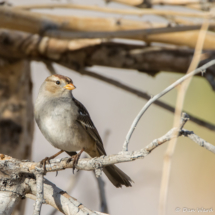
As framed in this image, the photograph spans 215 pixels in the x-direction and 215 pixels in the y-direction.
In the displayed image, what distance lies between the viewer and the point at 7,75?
13.0ft

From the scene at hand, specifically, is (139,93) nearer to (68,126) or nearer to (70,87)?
(70,87)

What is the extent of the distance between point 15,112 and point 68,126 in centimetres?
115

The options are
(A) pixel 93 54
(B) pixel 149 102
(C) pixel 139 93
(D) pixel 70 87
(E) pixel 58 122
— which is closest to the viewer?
(B) pixel 149 102

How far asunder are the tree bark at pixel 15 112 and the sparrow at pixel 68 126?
2.24 feet

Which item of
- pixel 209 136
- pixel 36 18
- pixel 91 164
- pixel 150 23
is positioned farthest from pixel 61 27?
pixel 209 136

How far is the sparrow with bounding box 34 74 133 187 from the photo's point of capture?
10.0 feet

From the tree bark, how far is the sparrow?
26.9 inches

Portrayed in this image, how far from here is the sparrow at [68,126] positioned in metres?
3.06

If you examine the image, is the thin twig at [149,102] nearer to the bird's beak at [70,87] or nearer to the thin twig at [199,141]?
the thin twig at [199,141]

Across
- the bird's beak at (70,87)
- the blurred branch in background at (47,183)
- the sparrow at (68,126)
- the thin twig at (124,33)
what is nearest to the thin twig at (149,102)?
the blurred branch in background at (47,183)

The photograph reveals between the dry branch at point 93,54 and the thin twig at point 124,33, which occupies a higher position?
the dry branch at point 93,54

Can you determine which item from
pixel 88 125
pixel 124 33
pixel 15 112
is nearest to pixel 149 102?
pixel 88 125

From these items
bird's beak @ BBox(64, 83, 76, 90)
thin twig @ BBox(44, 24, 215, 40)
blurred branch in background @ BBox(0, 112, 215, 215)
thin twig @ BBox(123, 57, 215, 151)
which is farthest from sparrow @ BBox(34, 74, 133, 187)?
thin twig @ BBox(123, 57, 215, 151)

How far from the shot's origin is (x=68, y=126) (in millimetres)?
3076
